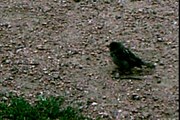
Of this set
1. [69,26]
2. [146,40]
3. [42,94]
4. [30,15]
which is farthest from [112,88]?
[30,15]

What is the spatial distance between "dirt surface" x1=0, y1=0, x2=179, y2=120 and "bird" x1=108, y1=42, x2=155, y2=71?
13 cm

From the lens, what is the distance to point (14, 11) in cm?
787

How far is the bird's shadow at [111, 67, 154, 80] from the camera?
20.4ft

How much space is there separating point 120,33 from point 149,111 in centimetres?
177

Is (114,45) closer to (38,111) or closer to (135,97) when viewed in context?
(135,97)

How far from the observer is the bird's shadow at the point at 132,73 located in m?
6.21

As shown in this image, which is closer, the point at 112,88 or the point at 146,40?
the point at 112,88

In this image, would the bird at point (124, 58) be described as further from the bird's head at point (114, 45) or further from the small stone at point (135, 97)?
the small stone at point (135, 97)

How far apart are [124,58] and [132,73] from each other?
0.60ft

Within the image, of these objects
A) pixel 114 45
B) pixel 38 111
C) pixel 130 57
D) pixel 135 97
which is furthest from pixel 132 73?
pixel 38 111

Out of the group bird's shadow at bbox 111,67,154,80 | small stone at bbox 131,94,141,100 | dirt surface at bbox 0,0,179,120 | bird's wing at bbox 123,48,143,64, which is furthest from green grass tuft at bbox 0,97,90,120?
bird's wing at bbox 123,48,143,64

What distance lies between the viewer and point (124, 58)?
622 centimetres

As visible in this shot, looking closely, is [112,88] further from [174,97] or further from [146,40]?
[146,40]

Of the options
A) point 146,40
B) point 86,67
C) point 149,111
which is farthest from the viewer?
point 146,40
